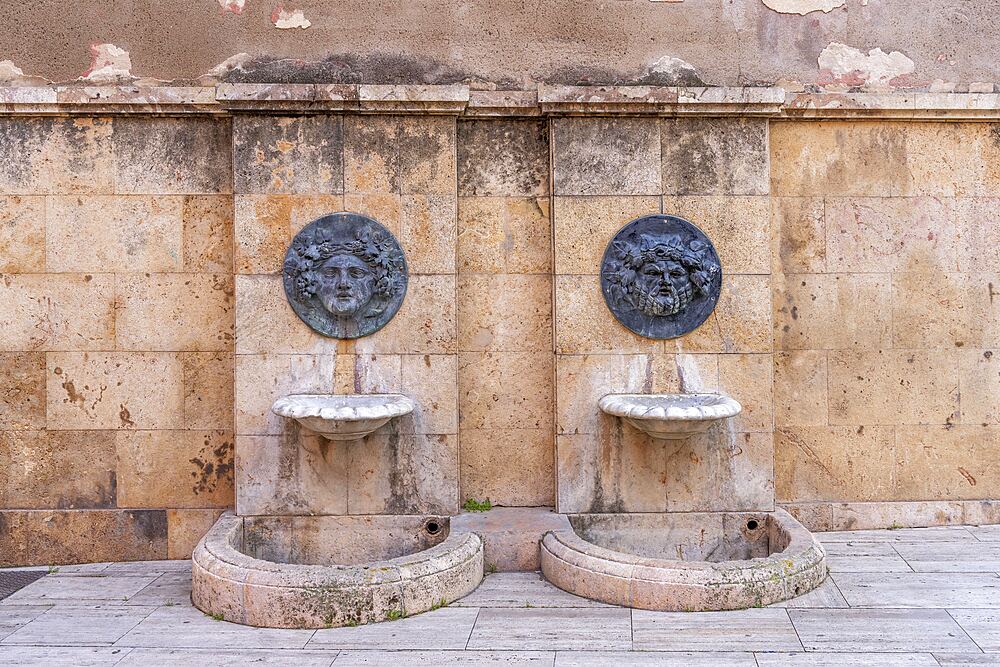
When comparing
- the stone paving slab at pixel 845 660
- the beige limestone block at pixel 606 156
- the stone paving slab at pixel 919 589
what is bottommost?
the stone paving slab at pixel 845 660

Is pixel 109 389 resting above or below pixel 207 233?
below

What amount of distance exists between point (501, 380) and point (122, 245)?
259cm

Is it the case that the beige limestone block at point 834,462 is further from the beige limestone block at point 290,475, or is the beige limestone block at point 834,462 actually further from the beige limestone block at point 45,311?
the beige limestone block at point 45,311

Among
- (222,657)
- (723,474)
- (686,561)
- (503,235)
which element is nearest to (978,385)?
(723,474)

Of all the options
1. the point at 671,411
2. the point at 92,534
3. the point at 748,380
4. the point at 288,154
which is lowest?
the point at 92,534

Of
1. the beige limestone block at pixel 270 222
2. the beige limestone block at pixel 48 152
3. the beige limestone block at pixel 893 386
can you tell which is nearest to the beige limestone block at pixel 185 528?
the beige limestone block at pixel 270 222

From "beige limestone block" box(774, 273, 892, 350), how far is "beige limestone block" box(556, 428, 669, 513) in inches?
47.9

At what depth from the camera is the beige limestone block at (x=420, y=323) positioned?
4984 mm

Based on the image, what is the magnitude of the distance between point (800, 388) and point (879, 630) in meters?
1.90

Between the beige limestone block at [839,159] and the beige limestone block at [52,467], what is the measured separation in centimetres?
476

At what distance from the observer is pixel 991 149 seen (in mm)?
5371

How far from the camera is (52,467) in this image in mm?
5125

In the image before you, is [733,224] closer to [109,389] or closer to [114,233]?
[114,233]

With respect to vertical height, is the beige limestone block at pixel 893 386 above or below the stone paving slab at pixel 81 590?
above
